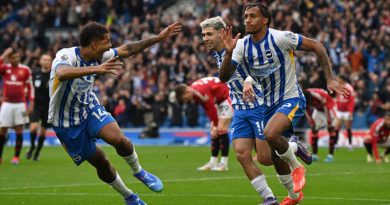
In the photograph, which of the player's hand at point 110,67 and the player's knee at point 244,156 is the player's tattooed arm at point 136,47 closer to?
the player's hand at point 110,67

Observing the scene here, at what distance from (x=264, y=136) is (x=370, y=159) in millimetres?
11119

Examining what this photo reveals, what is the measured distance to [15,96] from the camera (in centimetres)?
2241

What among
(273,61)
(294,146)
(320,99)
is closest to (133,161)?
(273,61)

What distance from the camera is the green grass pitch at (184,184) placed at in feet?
44.2

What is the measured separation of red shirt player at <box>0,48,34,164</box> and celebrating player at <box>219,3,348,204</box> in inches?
437

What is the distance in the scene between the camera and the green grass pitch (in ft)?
44.2

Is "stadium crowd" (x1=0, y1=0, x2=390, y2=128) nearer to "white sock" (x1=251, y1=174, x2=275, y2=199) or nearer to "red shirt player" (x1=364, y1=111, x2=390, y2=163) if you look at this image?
"red shirt player" (x1=364, y1=111, x2=390, y2=163)

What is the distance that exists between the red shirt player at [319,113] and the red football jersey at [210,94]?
392 centimetres

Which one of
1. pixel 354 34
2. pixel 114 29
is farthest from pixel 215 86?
pixel 114 29

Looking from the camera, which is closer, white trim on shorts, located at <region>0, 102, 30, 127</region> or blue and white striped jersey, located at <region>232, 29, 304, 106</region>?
blue and white striped jersey, located at <region>232, 29, 304, 106</region>

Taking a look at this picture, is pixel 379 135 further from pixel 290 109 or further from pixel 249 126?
pixel 290 109

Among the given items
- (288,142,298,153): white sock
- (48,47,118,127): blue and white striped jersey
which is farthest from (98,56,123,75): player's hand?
(288,142,298,153): white sock

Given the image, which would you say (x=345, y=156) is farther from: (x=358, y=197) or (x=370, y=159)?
(x=358, y=197)

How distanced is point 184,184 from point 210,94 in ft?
12.1
